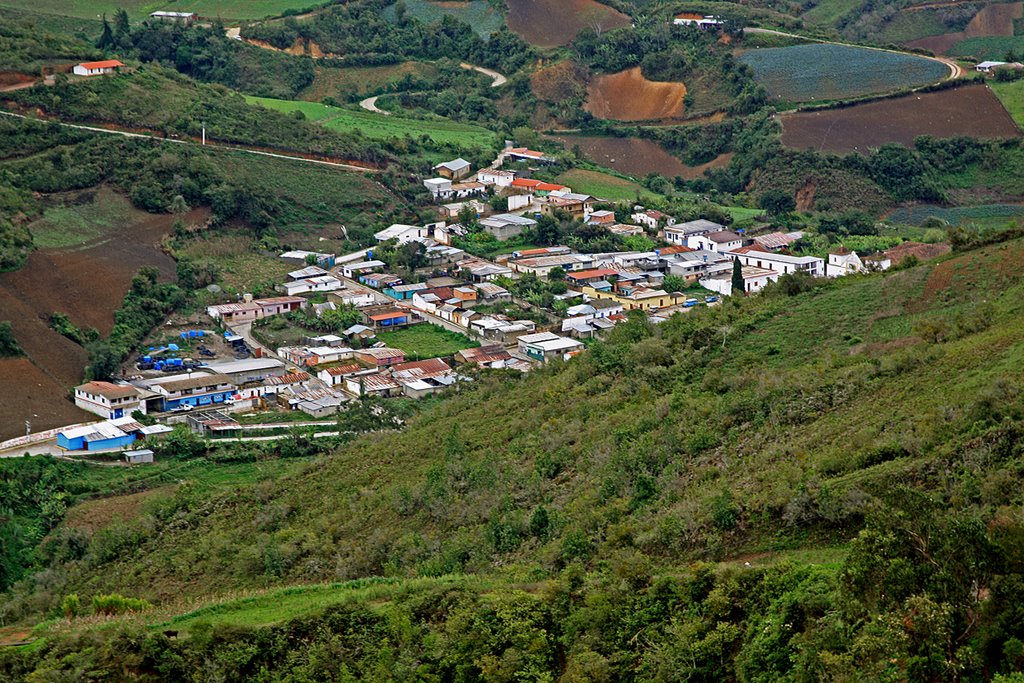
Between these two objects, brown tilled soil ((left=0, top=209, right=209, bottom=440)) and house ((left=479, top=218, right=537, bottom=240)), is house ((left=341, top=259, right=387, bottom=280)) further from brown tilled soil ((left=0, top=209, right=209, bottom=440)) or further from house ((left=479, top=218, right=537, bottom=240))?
brown tilled soil ((left=0, top=209, right=209, bottom=440))

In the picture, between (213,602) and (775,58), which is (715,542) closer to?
(213,602)

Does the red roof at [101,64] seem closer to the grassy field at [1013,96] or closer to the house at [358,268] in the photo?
the house at [358,268]

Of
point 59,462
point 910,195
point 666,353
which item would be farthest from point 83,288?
point 910,195

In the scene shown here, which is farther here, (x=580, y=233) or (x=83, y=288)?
(x=580, y=233)

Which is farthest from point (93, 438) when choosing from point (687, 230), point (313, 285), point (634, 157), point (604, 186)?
point (634, 157)

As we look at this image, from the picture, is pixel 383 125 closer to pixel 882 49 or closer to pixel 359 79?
pixel 359 79

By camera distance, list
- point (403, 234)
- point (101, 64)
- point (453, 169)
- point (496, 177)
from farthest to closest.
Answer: point (453, 169) < point (496, 177) < point (101, 64) < point (403, 234)

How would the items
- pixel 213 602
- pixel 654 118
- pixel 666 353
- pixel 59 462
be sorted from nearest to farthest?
pixel 213 602 → pixel 666 353 → pixel 59 462 → pixel 654 118
